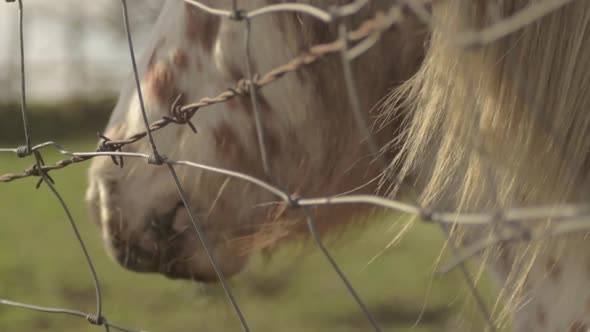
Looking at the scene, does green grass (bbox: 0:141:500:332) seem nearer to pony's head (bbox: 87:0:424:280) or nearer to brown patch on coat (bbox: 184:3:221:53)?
pony's head (bbox: 87:0:424:280)

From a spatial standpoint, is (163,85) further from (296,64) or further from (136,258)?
(296,64)

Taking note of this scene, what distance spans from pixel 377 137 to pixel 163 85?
1.14 feet

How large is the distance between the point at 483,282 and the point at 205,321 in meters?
1.14

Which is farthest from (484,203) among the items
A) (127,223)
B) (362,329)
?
(362,329)

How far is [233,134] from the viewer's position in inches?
57.6

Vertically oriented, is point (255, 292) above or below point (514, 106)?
below

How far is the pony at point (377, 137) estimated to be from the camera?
3.37 ft

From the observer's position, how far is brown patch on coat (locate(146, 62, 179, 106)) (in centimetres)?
148

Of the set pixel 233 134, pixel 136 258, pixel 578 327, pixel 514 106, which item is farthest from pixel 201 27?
pixel 578 327

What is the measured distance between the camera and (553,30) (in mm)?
1012

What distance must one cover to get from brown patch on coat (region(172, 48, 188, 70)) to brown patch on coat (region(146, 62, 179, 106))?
0.5 inches

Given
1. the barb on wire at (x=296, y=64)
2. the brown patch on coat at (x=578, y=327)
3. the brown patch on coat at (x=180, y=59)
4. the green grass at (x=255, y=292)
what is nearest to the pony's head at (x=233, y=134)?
the brown patch on coat at (x=180, y=59)

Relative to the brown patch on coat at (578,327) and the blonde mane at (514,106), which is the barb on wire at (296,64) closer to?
the blonde mane at (514,106)

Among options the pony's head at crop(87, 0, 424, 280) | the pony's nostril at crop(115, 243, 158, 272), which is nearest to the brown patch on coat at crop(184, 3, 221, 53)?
the pony's head at crop(87, 0, 424, 280)
